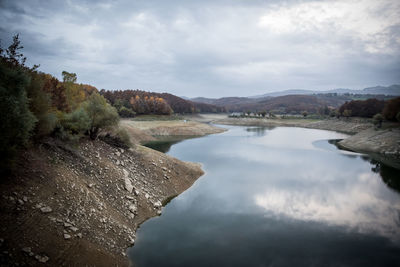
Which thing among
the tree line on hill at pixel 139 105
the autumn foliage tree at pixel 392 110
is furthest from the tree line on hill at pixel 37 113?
the autumn foliage tree at pixel 392 110

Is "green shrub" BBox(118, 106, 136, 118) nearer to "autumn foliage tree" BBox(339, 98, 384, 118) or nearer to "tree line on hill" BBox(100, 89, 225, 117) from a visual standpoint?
"tree line on hill" BBox(100, 89, 225, 117)

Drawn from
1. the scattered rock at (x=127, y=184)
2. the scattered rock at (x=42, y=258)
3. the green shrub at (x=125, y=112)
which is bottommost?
the scattered rock at (x=42, y=258)

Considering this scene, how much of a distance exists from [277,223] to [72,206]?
40.2 ft

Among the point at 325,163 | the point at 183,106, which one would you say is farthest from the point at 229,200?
the point at 183,106

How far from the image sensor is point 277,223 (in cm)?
1488

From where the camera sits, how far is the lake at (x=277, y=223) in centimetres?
1141

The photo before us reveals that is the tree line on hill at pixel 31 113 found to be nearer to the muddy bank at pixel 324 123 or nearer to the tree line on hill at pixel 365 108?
the muddy bank at pixel 324 123

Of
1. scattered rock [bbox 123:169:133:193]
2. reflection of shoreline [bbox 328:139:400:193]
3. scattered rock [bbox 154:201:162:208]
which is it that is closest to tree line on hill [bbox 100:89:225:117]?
scattered rock [bbox 123:169:133:193]

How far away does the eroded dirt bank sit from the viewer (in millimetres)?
8172

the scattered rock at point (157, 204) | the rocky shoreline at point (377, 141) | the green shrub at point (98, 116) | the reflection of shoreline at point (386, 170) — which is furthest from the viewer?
the rocky shoreline at point (377, 141)

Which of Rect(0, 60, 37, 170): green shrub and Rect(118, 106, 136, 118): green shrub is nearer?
Rect(0, 60, 37, 170): green shrub

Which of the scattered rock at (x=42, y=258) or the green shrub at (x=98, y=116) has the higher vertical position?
the green shrub at (x=98, y=116)

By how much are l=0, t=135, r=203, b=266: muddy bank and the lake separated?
4.24 feet

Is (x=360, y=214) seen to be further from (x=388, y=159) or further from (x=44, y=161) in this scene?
(x=388, y=159)
